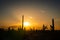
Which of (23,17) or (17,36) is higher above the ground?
(23,17)

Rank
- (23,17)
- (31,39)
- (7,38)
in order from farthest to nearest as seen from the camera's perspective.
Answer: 1. (23,17)
2. (31,39)
3. (7,38)

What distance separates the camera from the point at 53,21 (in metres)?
50.8

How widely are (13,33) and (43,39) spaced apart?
7.21 m

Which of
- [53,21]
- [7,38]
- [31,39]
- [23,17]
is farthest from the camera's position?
[53,21]

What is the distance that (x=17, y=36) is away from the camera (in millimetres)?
29141

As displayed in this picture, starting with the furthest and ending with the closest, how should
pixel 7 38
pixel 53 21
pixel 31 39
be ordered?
pixel 53 21 → pixel 31 39 → pixel 7 38

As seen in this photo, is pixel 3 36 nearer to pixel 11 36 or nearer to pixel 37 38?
pixel 11 36

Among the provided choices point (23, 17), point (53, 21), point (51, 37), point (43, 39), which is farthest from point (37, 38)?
point (53, 21)

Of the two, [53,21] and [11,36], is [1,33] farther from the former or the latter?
[53,21]

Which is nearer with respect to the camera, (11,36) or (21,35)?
(11,36)

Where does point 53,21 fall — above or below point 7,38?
above

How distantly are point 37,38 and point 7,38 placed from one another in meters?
7.37

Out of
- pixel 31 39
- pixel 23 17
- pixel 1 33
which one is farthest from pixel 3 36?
pixel 23 17

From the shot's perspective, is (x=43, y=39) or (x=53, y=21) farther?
(x=53, y=21)
